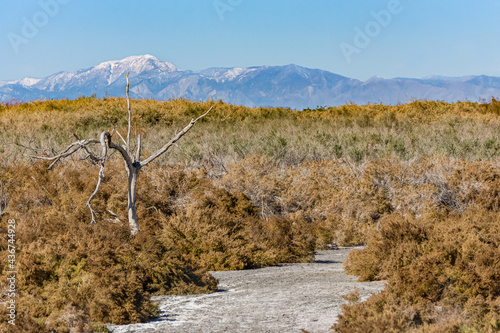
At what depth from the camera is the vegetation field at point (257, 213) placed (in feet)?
24.6

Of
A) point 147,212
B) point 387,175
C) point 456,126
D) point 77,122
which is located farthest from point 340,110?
point 147,212

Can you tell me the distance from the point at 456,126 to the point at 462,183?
33.1 feet

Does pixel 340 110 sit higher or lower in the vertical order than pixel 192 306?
higher

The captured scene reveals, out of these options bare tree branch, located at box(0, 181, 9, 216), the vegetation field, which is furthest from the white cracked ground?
bare tree branch, located at box(0, 181, 9, 216)

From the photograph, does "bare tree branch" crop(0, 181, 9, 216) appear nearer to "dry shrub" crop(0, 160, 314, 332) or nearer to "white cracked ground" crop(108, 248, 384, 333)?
"dry shrub" crop(0, 160, 314, 332)

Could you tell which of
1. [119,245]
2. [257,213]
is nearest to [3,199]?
[257,213]

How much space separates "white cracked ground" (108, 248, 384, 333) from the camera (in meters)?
7.24

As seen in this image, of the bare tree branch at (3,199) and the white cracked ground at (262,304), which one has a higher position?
the bare tree branch at (3,199)

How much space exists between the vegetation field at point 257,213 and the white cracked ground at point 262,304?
0.35 metres

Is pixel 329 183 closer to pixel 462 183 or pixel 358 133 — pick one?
pixel 462 183

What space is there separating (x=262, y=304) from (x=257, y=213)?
7975mm

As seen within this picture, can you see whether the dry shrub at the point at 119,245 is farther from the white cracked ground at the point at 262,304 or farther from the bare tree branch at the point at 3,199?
the white cracked ground at the point at 262,304

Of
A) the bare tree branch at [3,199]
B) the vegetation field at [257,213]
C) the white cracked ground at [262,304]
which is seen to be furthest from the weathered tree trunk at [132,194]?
the bare tree branch at [3,199]

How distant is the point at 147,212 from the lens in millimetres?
13539
